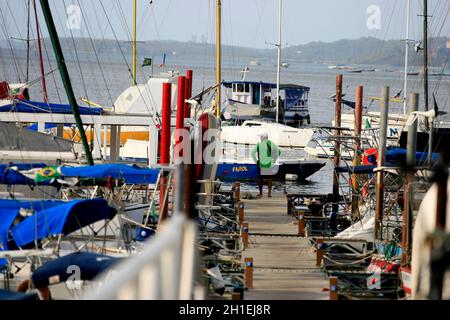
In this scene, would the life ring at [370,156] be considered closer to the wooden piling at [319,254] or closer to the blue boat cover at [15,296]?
the wooden piling at [319,254]

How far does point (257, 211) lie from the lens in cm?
2734

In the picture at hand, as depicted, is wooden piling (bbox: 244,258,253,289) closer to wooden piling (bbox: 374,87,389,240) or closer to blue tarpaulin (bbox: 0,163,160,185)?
blue tarpaulin (bbox: 0,163,160,185)

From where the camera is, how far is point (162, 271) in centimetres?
612

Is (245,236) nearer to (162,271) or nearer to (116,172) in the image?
(116,172)

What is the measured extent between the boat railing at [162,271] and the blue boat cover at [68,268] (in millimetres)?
7195

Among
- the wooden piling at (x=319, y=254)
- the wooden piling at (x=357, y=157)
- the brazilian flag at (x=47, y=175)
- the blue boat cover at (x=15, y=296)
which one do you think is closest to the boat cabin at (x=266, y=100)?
the wooden piling at (x=357, y=157)

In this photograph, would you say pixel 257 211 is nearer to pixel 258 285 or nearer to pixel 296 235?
pixel 296 235

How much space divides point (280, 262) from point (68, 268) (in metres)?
7.56

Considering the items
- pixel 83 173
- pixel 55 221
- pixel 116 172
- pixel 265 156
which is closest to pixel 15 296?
pixel 55 221

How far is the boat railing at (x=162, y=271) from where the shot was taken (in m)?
5.76

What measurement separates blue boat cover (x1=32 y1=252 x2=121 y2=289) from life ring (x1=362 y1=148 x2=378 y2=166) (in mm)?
13393

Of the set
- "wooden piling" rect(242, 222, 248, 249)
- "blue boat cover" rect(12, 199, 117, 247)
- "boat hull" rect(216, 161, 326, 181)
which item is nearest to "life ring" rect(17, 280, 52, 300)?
"blue boat cover" rect(12, 199, 117, 247)
